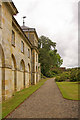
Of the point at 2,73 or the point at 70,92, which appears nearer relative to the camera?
the point at 2,73

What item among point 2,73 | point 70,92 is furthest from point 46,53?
point 2,73

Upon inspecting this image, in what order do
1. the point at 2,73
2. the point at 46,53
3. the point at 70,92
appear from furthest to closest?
the point at 46,53 < the point at 70,92 < the point at 2,73

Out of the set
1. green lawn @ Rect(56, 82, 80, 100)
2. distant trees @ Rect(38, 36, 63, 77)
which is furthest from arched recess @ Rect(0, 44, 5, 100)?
distant trees @ Rect(38, 36, 63, 77)

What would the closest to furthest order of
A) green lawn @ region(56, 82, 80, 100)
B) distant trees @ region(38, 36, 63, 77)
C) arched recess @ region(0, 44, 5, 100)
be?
arched recess @ region(0, 44, 5, 100)
green lawn @ region(56, 82, 80, 100)
distant trees @ region(38, 36, 63, 77)

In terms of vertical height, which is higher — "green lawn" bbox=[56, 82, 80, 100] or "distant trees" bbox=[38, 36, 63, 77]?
"distant trees" bbox=[38, 36, 63, 77]

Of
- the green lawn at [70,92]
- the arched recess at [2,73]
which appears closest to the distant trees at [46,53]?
the green lawn at [70,92]

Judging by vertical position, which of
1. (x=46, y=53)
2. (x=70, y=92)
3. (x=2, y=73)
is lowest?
(x=70, y=92)

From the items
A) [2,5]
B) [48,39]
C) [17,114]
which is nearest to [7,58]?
[2,5]

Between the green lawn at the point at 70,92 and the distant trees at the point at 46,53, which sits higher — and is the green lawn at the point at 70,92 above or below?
below

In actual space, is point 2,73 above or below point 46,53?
below

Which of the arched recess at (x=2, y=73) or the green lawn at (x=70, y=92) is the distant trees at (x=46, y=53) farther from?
the arched recess at (x=2, y=73)

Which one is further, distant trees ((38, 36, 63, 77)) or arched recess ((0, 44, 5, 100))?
distant trees ((38, 36, 63, 77))

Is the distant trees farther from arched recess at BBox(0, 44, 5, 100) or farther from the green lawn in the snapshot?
arched recess at BBox(0, 44, 5, 100)

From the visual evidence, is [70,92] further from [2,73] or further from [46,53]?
[46,53]
